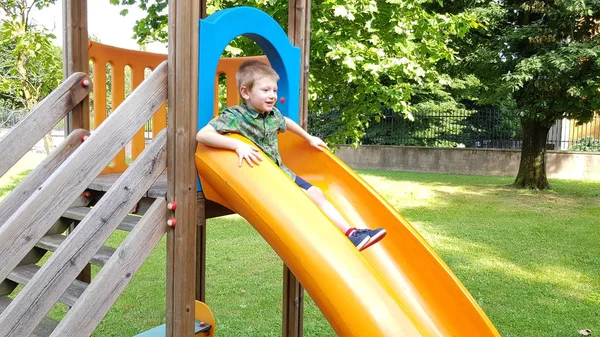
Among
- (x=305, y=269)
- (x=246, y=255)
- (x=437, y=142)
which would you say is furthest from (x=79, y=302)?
(x=437, y=142)

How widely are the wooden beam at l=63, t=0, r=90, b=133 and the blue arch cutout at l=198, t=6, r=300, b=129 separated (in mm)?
1099

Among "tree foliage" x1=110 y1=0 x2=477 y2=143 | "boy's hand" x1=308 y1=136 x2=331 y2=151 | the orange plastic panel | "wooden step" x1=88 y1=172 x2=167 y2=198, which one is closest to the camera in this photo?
"wooden step" x1=88 y1=172 x2=167 y2=198

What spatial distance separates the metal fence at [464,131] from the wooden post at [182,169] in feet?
44.3

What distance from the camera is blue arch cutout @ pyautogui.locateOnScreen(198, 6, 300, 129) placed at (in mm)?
2650

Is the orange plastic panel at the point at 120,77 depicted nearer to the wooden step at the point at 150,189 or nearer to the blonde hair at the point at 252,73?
the wooden step at the point at 150,189

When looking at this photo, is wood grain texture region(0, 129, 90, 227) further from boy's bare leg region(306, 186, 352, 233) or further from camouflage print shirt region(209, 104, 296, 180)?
boy's bare leg region(306, 186, 352, 233)

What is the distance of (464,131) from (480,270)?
12396 millimetres

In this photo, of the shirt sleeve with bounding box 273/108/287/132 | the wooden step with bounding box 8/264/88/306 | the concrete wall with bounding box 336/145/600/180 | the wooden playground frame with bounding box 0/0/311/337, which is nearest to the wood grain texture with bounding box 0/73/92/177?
the wooden playground frame with bounding box 0/0/311/337

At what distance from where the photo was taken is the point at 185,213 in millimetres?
2637

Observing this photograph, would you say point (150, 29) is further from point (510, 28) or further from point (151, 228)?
point (510, 28)

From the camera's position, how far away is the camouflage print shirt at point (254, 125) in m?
2.70

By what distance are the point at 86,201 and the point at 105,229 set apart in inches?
34.9

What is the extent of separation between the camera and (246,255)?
6.39 metres

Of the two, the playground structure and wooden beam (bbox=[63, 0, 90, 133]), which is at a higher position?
wooden beam (bbox=[63, 0, 90, 133])
